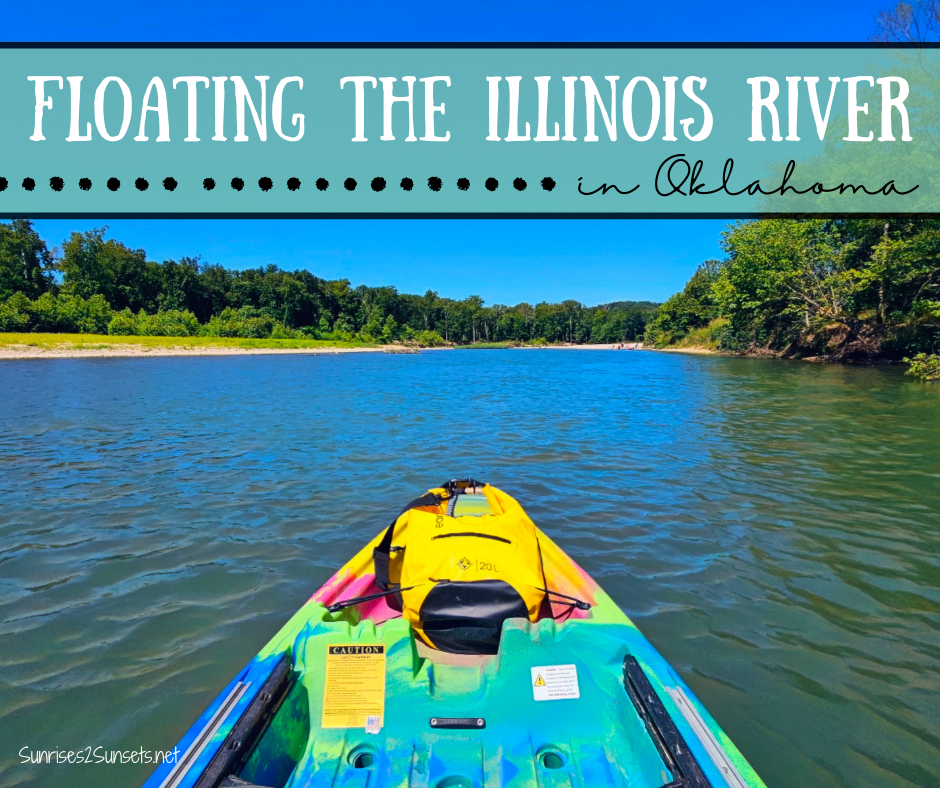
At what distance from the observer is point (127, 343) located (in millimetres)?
61531

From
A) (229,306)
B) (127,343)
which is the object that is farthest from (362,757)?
(229,306)

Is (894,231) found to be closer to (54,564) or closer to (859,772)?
(859,772)

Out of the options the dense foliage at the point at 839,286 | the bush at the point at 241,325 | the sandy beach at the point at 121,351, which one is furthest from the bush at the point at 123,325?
the dense foliage at the point at 839,286

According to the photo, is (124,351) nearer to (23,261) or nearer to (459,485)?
(23,261)

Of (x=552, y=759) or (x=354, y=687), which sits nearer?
(x=552, y=759)

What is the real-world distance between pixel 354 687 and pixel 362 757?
35 cm

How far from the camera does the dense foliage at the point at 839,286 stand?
96.3 feet

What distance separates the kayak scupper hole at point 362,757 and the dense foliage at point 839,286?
28312 mm

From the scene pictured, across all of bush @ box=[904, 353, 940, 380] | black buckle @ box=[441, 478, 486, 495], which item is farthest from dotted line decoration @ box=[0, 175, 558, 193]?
bush @ box=[904, 353, 940, 380]

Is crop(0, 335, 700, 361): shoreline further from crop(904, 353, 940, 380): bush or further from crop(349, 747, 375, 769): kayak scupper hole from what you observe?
crop(349, 747, 375, 769): kayak scupper hole

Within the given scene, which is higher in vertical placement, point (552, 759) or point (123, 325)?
point (123, 325)

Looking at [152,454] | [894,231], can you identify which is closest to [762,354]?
[894,231]

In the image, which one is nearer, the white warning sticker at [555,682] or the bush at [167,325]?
the white warning sticker at [555,682]

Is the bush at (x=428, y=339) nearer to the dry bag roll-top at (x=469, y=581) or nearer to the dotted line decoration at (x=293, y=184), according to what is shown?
the dotted line decoration at (x=293, y=184)
